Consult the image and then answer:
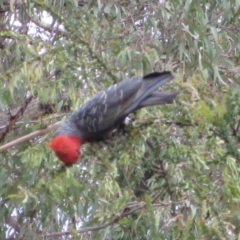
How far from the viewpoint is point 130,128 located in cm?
266

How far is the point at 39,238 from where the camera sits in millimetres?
3930

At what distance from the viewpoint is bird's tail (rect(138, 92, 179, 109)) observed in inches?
102

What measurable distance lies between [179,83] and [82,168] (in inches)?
35.1

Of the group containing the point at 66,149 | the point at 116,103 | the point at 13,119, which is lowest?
the point at 13,119

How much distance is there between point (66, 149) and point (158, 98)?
39cm

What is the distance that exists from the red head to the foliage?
0.31 ft

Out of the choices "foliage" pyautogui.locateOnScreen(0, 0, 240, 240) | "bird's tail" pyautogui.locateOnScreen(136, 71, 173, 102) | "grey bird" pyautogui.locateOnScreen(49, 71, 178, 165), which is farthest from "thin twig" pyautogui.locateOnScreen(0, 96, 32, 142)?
"bird's tail" pyautogui.locateOnScreen(136, 71, 173, 102)

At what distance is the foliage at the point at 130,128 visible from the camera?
247 cm


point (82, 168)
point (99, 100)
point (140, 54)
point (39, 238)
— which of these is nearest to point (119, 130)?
point (99, 100)

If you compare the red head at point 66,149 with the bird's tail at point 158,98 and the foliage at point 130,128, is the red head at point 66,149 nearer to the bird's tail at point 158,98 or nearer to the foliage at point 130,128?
the foliage at point 130,128

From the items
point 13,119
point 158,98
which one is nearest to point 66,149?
point 158,98

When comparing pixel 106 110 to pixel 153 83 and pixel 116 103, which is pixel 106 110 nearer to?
pixel 116 103

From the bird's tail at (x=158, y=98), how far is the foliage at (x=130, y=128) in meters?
0.03

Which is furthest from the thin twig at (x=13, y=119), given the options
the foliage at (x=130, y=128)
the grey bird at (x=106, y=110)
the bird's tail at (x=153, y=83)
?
the bird's tail at (x=153, y=83)
